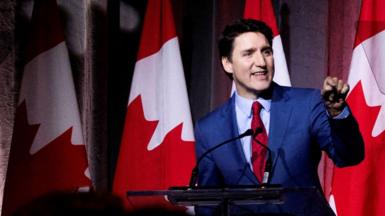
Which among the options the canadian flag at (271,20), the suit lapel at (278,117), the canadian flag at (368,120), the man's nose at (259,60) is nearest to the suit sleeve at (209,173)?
the suit lapel at (278,117)

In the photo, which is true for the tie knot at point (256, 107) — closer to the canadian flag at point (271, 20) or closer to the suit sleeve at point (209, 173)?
the suit sleeve at point (209, 173)

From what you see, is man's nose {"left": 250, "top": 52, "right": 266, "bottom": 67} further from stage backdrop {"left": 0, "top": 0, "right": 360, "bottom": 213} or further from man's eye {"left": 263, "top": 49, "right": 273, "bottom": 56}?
stage backdrop {"left": 0, "top": 0, "right": 360, "bottom": 213}

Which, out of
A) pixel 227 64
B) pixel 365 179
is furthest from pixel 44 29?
pixel 365 179

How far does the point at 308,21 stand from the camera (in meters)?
4.04

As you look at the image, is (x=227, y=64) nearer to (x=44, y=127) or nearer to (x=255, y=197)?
(x=44, y=127)

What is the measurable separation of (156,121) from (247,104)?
44.0 inches

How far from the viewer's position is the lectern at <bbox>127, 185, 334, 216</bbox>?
63.9 inches

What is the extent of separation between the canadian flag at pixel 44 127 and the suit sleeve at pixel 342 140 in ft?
4.84

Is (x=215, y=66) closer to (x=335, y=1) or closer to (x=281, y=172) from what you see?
(x=335, y=1)

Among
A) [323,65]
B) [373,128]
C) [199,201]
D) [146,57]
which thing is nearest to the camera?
[199,201]

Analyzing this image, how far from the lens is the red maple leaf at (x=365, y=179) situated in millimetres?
3260

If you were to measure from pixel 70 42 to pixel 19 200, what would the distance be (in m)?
1.00

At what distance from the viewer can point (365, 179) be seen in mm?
3268

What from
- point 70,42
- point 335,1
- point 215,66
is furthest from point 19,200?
point 335,1
